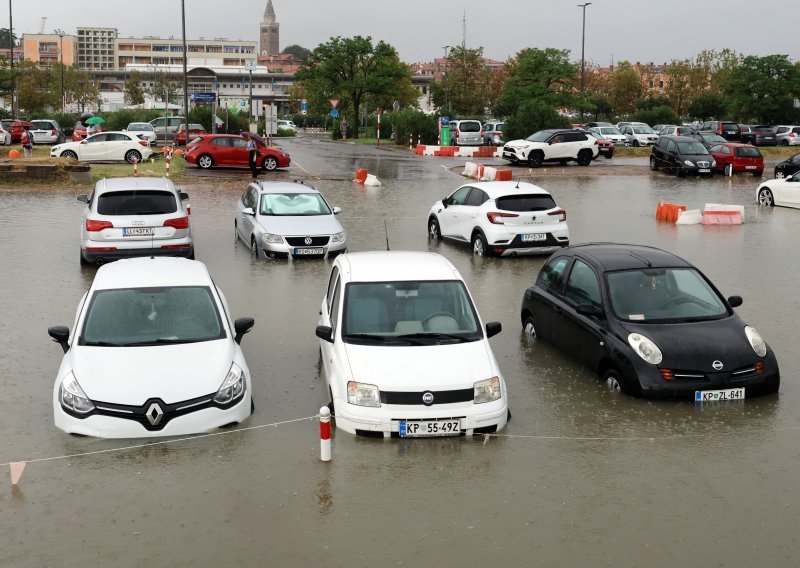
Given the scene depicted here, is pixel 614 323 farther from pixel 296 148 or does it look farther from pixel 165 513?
pixel 296 148

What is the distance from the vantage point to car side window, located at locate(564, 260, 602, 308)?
11133mm

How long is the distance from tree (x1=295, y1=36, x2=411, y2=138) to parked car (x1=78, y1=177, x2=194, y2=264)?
6079cm

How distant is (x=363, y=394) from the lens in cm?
872

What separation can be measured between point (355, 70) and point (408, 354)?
237 feet

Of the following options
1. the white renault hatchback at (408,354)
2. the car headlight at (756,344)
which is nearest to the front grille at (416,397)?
the white renault hatchback at (408,354)

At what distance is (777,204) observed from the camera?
29062 millimetres

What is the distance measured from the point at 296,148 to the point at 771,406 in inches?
2072

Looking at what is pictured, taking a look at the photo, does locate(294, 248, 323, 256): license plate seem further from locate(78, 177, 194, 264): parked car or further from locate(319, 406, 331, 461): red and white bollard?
locate(319, 406, 331, 461): red and white bollard

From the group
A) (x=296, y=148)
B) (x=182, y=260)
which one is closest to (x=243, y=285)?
(x=182, y=260)

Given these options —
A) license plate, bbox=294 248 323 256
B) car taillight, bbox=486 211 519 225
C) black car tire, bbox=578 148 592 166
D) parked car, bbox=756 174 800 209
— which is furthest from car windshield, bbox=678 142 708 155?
license plate, bbox=294 248 323 256

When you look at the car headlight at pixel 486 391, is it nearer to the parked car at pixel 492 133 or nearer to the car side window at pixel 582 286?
the car side window at pixel 582 286

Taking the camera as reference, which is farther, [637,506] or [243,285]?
[243,285]

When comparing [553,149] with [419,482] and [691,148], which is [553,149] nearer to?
[691,148]

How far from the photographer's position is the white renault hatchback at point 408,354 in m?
8.64
